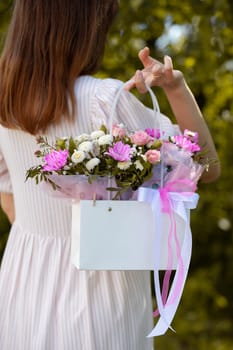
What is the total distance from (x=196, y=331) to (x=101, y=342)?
3805mm

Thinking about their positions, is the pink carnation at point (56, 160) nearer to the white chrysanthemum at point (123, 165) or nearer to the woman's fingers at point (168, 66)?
the white chrysanthemum at point (123, 165)

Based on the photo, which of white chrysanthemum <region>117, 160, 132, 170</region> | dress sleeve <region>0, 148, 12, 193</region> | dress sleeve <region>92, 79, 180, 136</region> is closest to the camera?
white chrysanthemum <region>117, 160, 132, 170</region>

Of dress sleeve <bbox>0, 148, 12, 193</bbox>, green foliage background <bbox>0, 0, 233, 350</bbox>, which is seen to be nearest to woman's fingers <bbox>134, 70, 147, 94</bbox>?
dress sleeve <bbox>0, 148, 12, 193</bbox>

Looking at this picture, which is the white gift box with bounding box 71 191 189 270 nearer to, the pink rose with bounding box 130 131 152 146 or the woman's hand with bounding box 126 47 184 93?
the pink rose with bounding box 130 131 152 146

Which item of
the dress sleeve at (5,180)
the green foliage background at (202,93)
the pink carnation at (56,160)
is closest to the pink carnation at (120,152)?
the pink carnation at (56,160)

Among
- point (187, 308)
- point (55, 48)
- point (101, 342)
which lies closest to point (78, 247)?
point (101, 342)

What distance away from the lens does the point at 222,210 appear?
4.57 meters

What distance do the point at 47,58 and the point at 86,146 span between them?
14.3 inches

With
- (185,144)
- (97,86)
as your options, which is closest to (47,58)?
(97,86)

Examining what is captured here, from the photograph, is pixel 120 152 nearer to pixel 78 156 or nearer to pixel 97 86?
pixel 78 156

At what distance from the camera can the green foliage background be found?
10.6 feet

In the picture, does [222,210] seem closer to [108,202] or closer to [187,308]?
[187,308]

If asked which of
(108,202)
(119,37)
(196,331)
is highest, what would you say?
(119,37)

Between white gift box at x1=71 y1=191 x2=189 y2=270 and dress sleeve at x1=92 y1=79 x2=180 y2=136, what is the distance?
0.27 metres
